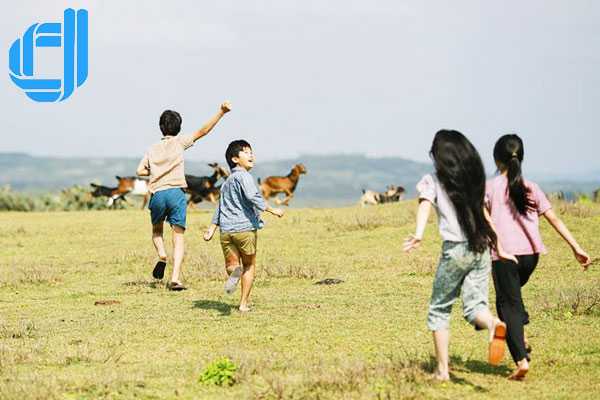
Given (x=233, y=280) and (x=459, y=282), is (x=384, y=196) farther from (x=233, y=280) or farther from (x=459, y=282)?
(x=459, y=282)

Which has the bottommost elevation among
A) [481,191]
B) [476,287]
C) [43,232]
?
[43,232]

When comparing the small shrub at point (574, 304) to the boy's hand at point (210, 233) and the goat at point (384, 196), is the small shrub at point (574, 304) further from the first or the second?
the goat at point (384, 196)

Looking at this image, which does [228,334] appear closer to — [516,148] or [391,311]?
[391,311]

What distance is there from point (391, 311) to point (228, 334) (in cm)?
236

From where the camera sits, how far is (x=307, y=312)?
10938 millimetres

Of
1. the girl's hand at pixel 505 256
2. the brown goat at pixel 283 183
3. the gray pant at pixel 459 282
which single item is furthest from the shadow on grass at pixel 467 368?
the brown goat at pixel 283 183

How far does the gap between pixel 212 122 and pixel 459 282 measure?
5.63 metres

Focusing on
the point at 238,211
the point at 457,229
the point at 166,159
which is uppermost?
the point at 166,159

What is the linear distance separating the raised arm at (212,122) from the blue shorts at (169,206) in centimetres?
87

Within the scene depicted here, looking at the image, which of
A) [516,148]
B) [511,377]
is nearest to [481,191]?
[516,148]

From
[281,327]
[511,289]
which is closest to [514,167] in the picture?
[511,289]

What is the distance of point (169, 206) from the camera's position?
13.0m

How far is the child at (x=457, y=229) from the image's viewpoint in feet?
23.2

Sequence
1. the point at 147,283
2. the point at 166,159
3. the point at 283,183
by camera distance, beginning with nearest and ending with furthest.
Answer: the point at 166,159 < the point at 147,283 < the point at 283,183
